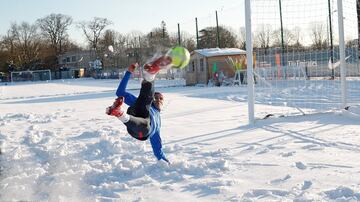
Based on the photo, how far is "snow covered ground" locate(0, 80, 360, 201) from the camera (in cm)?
494

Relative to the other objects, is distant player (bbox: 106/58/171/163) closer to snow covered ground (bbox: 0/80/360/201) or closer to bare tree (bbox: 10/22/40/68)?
snow covered ground (bbox: 0/80/360/201)

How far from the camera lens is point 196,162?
638cm

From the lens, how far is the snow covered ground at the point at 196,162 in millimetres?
4941

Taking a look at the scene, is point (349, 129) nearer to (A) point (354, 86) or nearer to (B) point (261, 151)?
(B) point (261, 151)

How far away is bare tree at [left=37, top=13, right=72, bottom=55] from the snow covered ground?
74.8 m

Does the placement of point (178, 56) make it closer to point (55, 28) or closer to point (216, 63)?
point (216, 63)

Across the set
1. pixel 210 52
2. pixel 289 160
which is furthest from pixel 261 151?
pixel 210 52

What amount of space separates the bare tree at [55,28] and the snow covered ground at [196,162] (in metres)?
74.8

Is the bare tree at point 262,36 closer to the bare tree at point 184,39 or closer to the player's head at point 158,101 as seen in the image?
the player's head at point 158,101

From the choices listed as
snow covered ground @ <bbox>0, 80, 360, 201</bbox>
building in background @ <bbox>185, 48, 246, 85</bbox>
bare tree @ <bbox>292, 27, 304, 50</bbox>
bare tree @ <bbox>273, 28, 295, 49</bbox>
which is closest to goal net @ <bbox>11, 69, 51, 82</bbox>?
building in background @ <bbox>185, 48, 246, 85</bbox>

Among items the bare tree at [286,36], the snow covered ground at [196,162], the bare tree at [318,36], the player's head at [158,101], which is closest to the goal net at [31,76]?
the bare tree at [286,36]

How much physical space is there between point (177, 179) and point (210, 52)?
2530cm

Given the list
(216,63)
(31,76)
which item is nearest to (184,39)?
(216,63)

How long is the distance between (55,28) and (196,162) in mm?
81109
